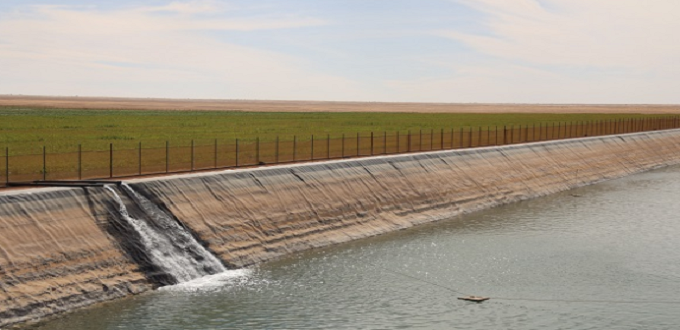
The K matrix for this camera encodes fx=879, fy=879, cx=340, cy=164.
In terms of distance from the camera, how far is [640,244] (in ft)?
133

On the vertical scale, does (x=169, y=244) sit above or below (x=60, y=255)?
below

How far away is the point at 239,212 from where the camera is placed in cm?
3884

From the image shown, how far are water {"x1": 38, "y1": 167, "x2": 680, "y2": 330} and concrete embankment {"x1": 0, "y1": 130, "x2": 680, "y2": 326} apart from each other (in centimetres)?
127

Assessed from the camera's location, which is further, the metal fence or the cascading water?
the metal fence

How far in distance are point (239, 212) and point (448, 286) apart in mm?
11414

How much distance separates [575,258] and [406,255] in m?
7.11

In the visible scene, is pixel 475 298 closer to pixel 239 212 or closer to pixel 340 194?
pixel 239 212

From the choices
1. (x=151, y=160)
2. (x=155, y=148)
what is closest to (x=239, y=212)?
(x=155, y=148)

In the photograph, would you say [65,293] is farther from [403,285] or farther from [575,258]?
[575,258]

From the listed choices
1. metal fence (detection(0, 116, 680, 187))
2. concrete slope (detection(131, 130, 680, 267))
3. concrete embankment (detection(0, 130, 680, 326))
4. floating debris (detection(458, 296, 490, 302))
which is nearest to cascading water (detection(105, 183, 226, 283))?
concrete embankment (detection(0, 130, 680, 326))

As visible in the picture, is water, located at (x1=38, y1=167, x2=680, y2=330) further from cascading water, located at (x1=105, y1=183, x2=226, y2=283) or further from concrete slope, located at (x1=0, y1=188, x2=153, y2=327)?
concrete slope, located at (x1=0, y1=188, x2=153, y2=327)

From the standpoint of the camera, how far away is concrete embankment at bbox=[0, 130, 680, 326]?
2853 cm

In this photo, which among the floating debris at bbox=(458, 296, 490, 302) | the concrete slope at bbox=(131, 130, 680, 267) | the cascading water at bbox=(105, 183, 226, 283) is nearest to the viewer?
the floating debris at bbox=(458, 296, 490, 302)

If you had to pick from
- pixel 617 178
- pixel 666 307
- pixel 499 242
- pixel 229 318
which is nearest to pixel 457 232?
pixel 499 242
